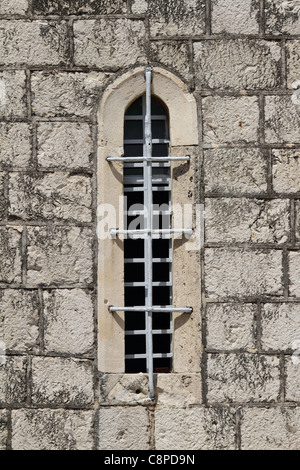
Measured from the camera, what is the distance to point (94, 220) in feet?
15.5

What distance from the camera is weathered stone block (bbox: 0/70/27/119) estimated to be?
15.6ft

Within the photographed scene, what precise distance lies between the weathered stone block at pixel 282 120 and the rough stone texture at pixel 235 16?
493mm

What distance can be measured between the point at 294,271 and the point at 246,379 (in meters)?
0.76

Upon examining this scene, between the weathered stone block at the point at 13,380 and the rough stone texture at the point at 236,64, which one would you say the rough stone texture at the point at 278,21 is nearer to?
the rough stone texture at the point at 236,64

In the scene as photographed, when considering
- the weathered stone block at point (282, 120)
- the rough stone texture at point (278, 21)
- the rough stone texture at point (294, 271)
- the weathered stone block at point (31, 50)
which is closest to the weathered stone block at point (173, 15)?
the rough stone texture at point (278, 21)

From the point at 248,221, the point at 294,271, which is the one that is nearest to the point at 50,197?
the point at 248,221

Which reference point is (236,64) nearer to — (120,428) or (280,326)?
(280,326)

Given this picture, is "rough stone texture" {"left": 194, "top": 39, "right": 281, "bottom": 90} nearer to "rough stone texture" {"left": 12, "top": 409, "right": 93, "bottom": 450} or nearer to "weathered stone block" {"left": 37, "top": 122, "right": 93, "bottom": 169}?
"weathered stone block" {"left": 37, "top": 122, "right": 93, "bottom": 169}

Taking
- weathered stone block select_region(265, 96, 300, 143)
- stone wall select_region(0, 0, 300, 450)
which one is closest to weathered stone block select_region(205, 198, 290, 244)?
stone wall select_region(0, 0, 300, 450)

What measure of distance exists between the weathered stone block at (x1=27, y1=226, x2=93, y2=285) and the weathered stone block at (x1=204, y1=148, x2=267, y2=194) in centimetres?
89

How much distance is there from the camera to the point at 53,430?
15.3 ft
